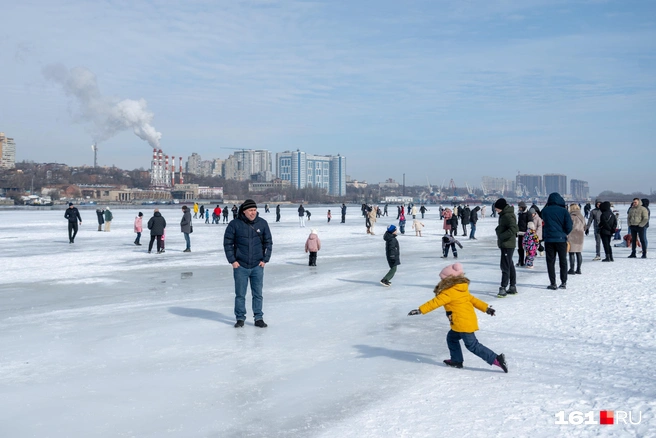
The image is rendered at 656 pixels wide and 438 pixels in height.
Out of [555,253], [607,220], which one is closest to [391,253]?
[555,253]

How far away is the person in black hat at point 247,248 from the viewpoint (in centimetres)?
669

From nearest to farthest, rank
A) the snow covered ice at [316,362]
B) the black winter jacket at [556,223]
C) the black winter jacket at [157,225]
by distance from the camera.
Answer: the snow covered ice at [316,362]
the black winter jacket at [556,223]
the black winter jacket at [157,225]

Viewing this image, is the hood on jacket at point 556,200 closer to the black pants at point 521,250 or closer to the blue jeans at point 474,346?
the black pants at point 521,250

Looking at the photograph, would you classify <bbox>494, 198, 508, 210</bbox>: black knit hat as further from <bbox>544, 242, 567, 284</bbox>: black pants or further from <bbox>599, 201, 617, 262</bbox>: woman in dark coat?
<bbox>599, 201, 617, 262</bbox>: woman in dark coat

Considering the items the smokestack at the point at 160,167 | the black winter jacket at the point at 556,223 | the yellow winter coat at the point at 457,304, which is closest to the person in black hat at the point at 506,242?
the black winter jacket at the point at 556,223

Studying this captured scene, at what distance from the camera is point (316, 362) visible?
5.36m

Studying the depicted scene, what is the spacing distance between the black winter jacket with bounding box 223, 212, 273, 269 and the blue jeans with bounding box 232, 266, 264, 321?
7cm

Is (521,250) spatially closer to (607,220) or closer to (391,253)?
(607,220)

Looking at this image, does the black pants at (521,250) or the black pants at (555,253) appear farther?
the black pants at (521,250)

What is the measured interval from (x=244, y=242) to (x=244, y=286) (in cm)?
55

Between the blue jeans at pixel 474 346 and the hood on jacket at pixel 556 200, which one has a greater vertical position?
the hood on jacket at pixel 556 200

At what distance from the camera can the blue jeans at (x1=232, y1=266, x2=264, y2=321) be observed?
6723mm

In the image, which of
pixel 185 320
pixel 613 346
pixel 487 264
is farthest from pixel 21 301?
pixel 487 264

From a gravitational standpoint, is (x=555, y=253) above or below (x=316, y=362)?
above
